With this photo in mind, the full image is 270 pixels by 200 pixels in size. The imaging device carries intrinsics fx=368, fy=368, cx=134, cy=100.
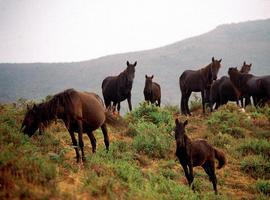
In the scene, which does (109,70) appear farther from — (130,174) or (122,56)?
(130,174)

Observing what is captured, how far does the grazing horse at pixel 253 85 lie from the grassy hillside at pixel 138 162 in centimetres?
84

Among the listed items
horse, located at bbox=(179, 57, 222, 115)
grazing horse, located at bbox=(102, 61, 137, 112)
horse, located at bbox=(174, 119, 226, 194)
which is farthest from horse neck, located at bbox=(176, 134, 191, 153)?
horse, located at bbox=(179, 57, 222, 115)

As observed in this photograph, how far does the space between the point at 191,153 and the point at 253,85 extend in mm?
10493

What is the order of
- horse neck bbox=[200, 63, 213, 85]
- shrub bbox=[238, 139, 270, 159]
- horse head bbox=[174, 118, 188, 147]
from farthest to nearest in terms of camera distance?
horse neck bbox=[200, 63, 213, 85]
shrub bbox=[238, 139, 270, 159]
horse head bbox=[174, 118, 188, 147]

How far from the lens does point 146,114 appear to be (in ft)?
53.7

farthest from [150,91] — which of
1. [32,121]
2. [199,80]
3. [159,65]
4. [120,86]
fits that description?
[159,65]

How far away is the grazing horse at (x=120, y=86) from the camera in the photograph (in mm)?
16761

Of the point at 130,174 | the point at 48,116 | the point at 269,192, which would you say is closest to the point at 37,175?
the point at 130,174

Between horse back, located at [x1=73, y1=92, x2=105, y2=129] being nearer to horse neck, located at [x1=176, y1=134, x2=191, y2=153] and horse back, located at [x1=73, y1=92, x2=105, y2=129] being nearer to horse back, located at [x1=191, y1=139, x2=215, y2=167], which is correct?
Result: horse neck, located at [x1=176, y1=134, x2=191, y2=153]

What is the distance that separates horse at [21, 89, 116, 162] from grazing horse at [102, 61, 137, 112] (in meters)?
6.55

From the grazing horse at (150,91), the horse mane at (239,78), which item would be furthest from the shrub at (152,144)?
the horse mane at (239,78)

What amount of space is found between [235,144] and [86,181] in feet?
27.7

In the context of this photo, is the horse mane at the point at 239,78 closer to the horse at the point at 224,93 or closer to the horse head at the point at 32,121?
the horse at the point at 224,93

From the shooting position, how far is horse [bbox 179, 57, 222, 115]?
18.5 meters
